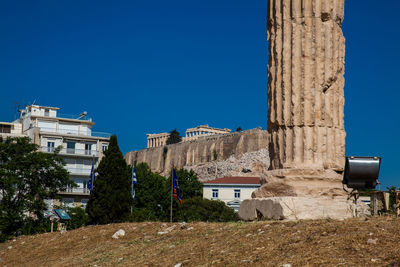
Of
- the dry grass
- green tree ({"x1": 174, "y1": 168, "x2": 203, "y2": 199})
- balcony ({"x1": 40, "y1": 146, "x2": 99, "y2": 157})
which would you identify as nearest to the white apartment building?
balcony ({"x1": 40, "y1": 146, "x2": 99, "y2": 157})

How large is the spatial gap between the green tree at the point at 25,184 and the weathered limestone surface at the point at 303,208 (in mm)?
17320

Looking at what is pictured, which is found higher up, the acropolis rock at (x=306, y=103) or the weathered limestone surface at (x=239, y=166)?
the weathered limestone surface at (x=239, y=166)

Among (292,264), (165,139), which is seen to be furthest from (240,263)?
(165,139)

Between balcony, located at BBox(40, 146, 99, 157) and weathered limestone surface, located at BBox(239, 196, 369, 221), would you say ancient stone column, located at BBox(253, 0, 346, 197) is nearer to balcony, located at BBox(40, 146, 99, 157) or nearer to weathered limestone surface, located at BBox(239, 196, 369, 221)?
weathered limestone surface, located at BBox(239, 196, 369, 221)

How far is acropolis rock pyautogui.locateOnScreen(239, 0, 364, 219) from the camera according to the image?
9492mm

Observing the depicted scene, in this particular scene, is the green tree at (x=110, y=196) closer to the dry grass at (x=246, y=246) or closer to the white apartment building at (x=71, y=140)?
the dry grass at (x=246, y=246)

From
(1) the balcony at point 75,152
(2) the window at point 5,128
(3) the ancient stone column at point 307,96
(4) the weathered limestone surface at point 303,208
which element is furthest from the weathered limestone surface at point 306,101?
(2) the window at point 5,128

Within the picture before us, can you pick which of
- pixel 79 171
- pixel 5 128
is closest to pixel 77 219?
pixel 79 171

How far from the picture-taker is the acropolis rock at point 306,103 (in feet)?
31.1

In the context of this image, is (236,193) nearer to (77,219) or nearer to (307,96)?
(77,219)

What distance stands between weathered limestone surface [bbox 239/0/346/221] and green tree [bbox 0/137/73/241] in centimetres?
1735

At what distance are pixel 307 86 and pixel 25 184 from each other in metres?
21.2

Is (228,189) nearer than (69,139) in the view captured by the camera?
No

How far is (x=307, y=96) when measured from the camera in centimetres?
967
